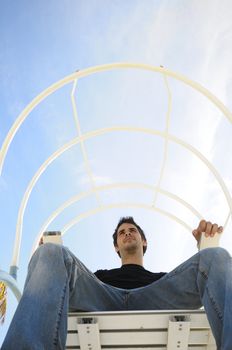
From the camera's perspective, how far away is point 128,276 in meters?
3.04

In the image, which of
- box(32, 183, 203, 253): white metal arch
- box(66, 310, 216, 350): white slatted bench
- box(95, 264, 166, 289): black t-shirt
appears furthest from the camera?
box(32, 183, 203, 253): white metal arch

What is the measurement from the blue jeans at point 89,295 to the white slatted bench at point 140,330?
0.11 meters

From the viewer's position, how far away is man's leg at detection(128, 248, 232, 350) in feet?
6.38

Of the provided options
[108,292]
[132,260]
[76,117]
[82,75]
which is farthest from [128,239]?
[82,75]

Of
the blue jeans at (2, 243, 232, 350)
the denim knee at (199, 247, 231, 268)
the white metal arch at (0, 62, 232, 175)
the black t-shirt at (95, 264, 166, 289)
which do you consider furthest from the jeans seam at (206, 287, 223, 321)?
the white metal arch at (0, 62, 232, 175)

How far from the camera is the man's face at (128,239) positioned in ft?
11.1

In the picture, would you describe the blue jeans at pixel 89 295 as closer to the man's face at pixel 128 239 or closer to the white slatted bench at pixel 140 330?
the white slatted bench at pixel 140 330

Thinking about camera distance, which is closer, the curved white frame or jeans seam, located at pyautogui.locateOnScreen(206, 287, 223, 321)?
jeans seam, located at pyautogui.locateOnScreen(206, 287, 223, 321)

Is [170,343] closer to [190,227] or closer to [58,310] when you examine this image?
[58,310]

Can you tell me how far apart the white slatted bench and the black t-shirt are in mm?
418

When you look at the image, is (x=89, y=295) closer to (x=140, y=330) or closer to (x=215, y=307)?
(x=140, y=330)

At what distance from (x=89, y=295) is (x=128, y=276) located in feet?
1.93

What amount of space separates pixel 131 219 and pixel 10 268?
1201mm

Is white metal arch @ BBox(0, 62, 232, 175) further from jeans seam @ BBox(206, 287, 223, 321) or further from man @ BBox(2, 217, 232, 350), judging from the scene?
jeans seam @ BBox(206, 287, 223, 321)
